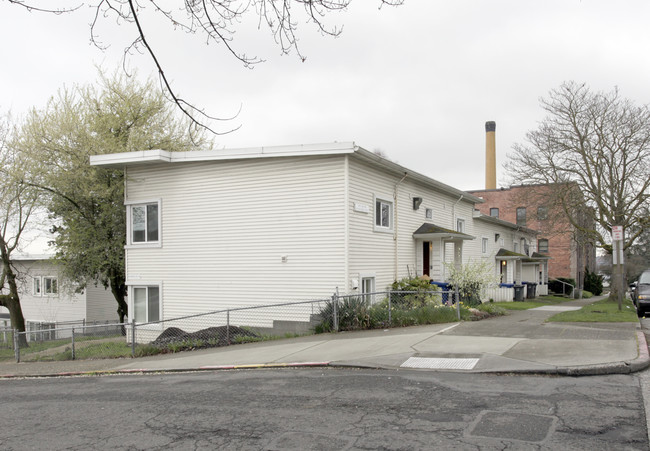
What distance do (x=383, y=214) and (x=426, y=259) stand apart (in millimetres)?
4042

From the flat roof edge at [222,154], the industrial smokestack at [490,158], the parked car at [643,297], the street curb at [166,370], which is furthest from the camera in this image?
the industrial smokestack at [490,158]

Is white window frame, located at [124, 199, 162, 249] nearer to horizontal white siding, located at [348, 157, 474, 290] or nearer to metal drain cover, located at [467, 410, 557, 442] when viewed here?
horizontal white siding, located at [348, 157, 474, 290]

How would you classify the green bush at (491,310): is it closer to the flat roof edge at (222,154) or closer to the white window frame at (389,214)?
the white window frame at (389,214)

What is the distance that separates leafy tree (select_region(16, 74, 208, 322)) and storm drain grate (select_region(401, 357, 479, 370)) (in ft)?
52.7

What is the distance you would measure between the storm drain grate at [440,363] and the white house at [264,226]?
Answer: 6.20m

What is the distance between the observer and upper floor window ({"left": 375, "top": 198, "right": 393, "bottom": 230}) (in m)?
18.0

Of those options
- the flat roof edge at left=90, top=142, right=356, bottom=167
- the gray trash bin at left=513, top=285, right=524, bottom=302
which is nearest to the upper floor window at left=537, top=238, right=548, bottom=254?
the gray trash bin at left=513, top=285, right=524, bottom=302

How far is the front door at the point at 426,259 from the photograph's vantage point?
839 inches

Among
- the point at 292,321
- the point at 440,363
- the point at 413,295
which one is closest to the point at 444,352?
the point at 440,363

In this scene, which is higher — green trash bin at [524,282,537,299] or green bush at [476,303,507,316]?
green bush at [476,303,507,316]

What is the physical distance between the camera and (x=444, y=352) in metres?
10.2

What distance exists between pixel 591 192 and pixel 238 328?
1705cm

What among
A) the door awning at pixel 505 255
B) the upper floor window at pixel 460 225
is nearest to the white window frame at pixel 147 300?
the upper floor window at pixel 460 225

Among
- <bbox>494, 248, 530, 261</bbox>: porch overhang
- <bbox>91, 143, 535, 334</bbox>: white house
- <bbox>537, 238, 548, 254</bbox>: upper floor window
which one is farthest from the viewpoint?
<bbox>537, 238, 548, 254</bbox>: upper floor window
